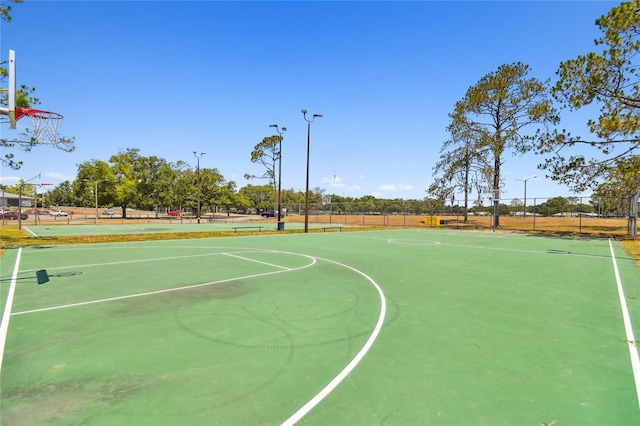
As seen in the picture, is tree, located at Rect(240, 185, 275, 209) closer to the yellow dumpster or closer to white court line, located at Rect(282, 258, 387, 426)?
the yellow dumpster

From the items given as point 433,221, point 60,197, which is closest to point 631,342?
point 433,221

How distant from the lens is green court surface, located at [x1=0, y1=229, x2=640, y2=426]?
10.3 feet

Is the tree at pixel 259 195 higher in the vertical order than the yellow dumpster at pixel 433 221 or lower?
higher

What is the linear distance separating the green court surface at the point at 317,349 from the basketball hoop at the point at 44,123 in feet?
13.9

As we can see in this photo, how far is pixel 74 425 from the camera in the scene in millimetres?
2861

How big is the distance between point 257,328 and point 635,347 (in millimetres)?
5411

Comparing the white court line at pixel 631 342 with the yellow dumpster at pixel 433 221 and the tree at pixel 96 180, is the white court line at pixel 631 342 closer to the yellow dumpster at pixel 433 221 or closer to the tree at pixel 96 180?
the yellow dumpster at pixel 433 221

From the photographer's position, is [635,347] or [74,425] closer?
[74,425]

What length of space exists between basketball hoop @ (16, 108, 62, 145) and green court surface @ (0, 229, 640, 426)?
13.9 feet

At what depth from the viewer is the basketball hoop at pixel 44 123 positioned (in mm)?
9125

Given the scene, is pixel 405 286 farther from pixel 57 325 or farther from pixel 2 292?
pixel 2 292

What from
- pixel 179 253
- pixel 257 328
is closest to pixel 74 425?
pixel 257 328

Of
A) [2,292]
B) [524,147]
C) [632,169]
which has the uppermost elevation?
[524,147]

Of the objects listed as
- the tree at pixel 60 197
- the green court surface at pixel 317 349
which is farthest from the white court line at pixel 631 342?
the tree at pixel 60 197
